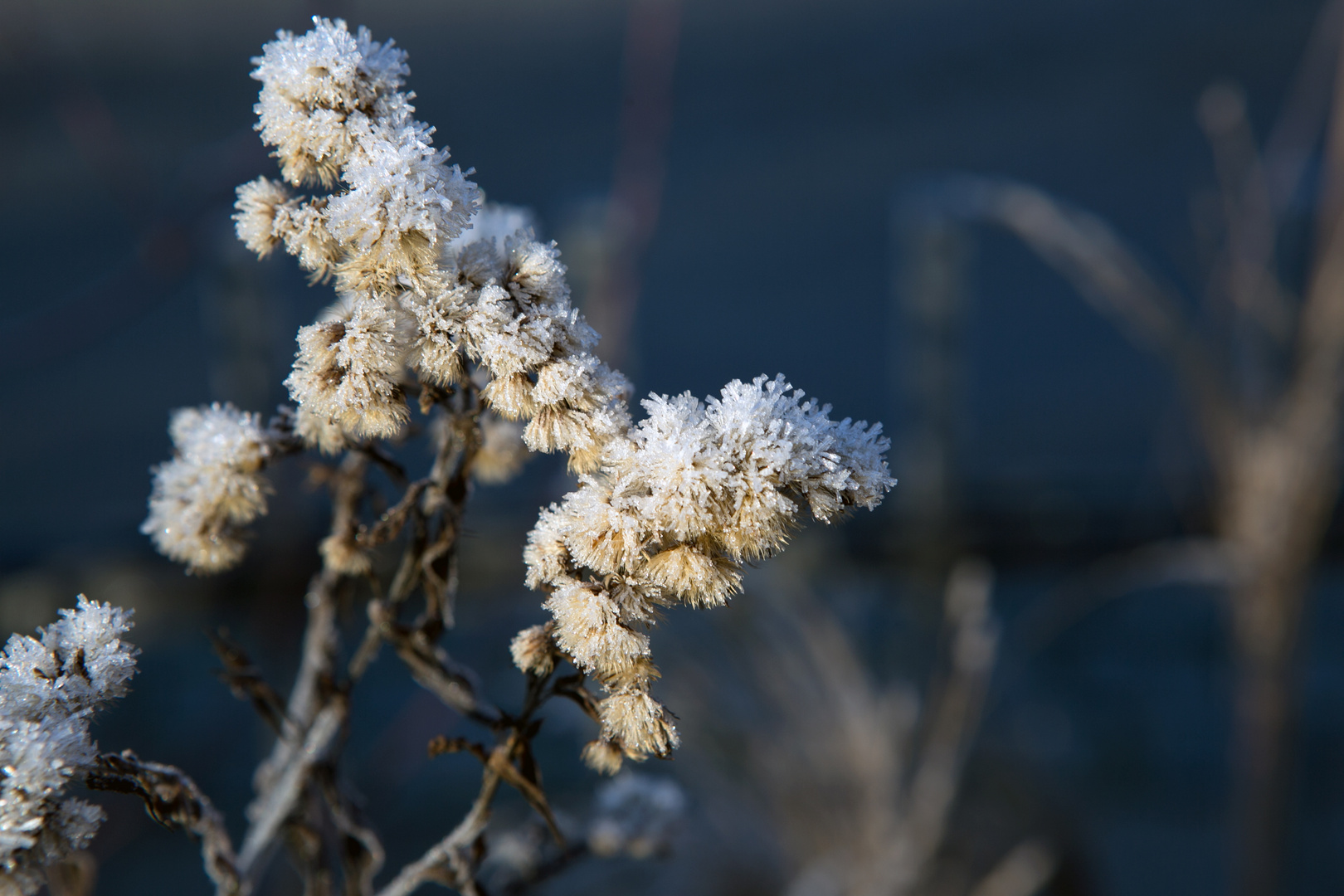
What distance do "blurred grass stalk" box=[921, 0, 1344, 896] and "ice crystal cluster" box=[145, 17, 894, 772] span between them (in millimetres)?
675

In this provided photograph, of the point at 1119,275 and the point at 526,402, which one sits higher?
the point at 1119,275

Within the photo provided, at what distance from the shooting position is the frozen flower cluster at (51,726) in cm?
23

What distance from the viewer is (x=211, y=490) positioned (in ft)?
1.00

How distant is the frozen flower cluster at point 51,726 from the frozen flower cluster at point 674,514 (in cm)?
13

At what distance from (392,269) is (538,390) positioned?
55 mm

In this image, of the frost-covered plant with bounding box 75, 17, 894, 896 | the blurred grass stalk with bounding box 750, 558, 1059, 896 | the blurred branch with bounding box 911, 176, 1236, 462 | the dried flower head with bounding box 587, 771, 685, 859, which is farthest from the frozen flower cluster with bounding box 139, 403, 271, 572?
the blurred branch with bounding box 911, 176, 1236, 462

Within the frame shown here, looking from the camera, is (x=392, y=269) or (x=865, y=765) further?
(x=865, y=765)

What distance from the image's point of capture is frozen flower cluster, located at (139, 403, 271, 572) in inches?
12.1

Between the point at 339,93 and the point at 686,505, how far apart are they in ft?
0.52

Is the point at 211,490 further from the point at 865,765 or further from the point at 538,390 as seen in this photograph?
the point at 865,765

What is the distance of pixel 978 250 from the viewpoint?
9.38 ft

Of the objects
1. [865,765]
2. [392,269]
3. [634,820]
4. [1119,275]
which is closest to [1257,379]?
[1119,275]

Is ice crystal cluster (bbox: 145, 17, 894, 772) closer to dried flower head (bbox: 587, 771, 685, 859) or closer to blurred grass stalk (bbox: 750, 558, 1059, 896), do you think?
dried flower head (bbox: 587, 771, 685, 859)

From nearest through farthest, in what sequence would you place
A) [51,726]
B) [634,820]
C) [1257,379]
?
1. [51,726]
2. [634,820]
3. [1257,379]
